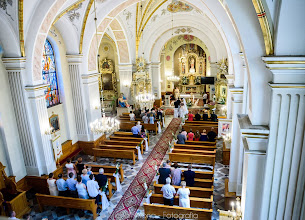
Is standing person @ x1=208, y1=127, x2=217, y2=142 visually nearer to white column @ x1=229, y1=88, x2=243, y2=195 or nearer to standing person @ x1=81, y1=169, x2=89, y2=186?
white column @ x1=229, y1=88, x2=243, y2=195

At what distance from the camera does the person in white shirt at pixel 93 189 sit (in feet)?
23.3

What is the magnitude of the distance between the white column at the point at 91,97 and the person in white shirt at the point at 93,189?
4.65 metres

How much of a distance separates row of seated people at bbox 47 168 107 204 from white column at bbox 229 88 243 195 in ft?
13.2

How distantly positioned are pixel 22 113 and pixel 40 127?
74 cm

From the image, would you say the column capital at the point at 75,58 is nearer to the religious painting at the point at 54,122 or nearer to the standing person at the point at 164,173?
the religious painting at the point at 54,122

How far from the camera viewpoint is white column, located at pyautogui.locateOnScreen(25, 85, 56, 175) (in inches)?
319

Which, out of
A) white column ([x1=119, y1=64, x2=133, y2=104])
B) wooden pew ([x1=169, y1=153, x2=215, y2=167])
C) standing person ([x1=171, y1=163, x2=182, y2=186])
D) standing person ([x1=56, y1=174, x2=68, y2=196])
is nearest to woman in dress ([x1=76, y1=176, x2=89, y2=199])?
standing person ([x1=56, y1=174, x2=68, y2=196])

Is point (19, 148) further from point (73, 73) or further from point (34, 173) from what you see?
point (73, 73)

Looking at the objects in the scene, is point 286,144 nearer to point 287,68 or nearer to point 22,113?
point 287,68

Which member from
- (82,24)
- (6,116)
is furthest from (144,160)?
(82,24)

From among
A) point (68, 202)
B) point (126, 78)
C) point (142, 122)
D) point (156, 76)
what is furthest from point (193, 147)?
point (156, 76)

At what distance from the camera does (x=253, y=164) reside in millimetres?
3576

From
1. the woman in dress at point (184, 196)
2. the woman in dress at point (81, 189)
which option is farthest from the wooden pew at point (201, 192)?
the woman in dress at point (81, 189)

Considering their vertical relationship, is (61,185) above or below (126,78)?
below
